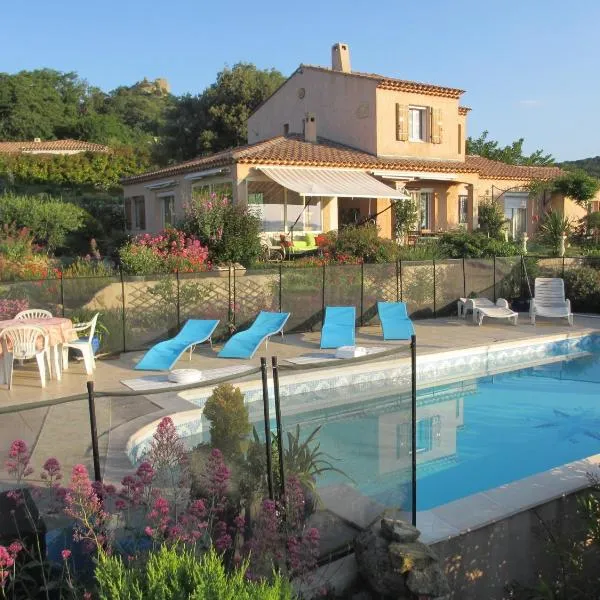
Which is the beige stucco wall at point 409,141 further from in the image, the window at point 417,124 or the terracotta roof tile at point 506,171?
the terracotta roof tile at point 506,171

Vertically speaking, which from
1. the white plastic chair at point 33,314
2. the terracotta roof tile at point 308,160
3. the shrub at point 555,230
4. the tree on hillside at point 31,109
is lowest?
the white plastic chair at point 33,314

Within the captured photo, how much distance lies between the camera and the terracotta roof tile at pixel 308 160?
23.8m

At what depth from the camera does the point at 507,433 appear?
10.4 m

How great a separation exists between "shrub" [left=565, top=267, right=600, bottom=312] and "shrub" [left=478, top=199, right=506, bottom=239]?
33.8 feet

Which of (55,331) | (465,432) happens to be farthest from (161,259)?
(465,432)

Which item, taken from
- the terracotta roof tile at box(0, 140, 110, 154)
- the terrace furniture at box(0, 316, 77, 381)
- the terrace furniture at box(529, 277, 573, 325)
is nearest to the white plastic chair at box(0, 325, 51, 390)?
the terrace furniture at box(0, 316, 77, 381)

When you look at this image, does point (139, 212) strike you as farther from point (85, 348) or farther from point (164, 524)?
point (164, 524)

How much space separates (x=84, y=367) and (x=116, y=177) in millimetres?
31920

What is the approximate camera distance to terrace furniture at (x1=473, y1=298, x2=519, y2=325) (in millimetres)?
16812

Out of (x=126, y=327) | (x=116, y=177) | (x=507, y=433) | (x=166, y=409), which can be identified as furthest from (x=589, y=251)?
(x=116, y=177)

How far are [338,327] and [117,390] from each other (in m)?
5.64

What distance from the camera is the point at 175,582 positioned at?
331cm

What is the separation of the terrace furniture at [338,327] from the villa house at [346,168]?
7555 millimetres

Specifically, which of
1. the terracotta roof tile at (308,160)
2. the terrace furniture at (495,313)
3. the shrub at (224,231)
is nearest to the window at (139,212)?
the terracotta roof tile at (308,160)
